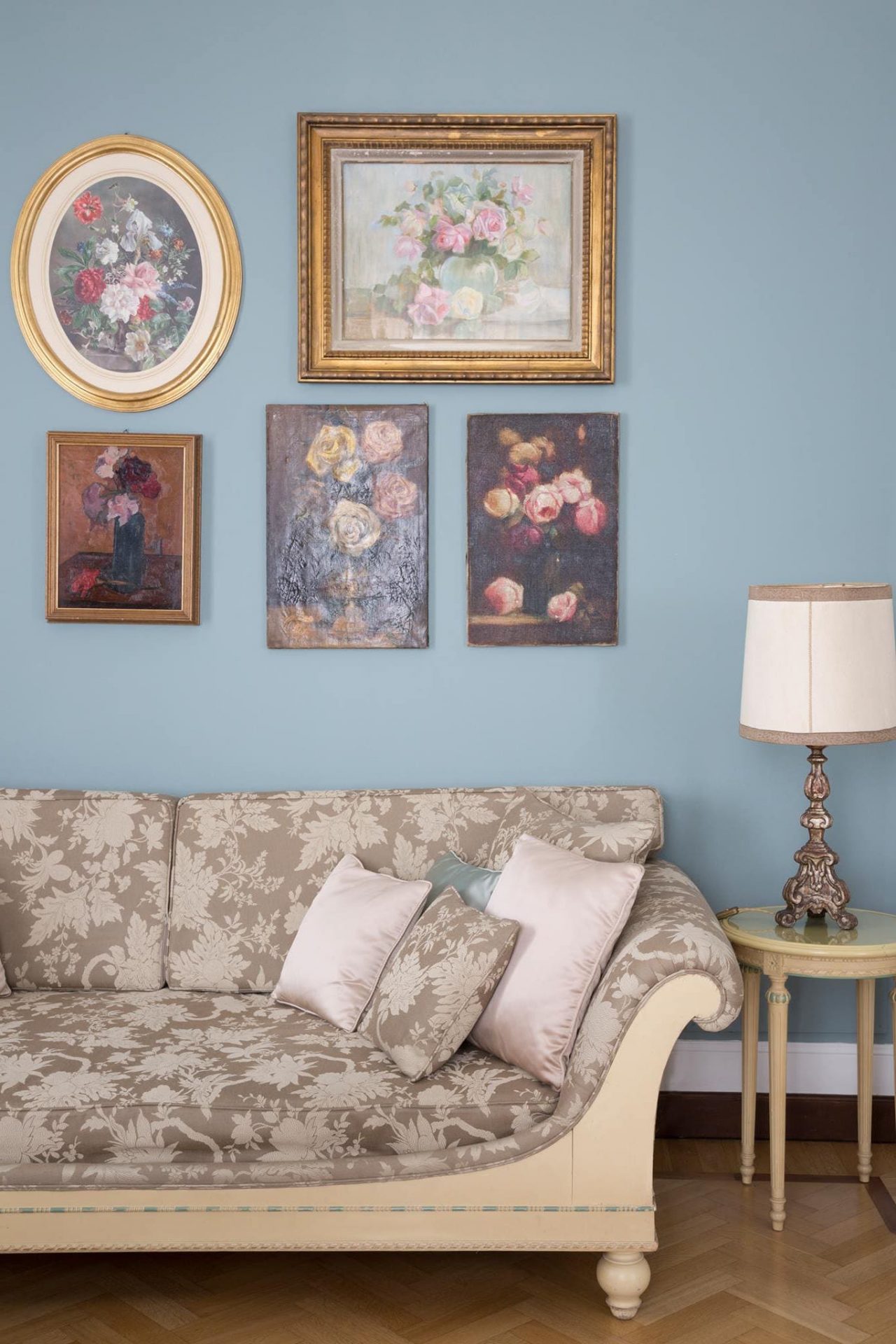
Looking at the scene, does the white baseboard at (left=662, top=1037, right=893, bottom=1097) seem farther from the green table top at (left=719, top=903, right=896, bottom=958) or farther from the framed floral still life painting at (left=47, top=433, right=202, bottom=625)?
the framed floral still life painting at (left=47, top=433, right=202, bottom=625)

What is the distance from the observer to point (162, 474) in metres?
2.98

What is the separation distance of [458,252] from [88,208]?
952mm

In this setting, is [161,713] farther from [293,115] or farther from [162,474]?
[293,115]

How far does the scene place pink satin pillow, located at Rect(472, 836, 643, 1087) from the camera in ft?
7.19

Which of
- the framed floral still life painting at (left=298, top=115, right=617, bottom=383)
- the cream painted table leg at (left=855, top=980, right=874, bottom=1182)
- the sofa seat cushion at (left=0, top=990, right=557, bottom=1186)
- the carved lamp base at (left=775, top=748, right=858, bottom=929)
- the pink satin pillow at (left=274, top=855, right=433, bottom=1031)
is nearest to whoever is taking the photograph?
the sofa seat cushion at (left=0, top=990, right=557, bottom=1186)

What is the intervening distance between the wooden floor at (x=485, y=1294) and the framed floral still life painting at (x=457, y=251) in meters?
2.04

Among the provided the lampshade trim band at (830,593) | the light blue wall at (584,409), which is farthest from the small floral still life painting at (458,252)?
the lampshade trim band at (830,593)

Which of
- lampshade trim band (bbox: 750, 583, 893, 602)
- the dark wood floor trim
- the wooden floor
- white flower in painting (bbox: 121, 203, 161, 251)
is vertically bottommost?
the wooden floor

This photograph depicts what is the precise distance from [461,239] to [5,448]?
1.29m

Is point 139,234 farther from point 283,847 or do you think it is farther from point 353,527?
point 283,847

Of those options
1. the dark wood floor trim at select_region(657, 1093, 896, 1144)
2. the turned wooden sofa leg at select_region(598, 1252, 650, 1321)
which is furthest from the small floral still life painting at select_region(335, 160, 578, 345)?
the turned wooden sofa leg at select_region(598, 1252, 650, 1321)

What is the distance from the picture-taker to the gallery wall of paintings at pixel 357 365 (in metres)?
2.94

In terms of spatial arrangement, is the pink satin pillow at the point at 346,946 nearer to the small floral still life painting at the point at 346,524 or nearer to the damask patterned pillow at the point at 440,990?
the damask patterned pillow at the point at 440,990

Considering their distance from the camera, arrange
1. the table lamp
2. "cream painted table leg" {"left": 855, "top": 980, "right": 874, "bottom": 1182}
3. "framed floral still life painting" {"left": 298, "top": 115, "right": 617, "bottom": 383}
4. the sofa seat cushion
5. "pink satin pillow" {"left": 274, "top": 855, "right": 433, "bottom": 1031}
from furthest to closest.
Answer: "framed floral still life painting" {"left": 298, "top": 115, "right": 617, "bottom": 383} < "cream painted table leg" {"left": 855, "top": 980, "right": 874, "bottom": 1182} < the table lamp < "pink satin pillow" {"left": 274, "top": 855, "right": 433, "bottom": 1031} < the sofa seat cushion
